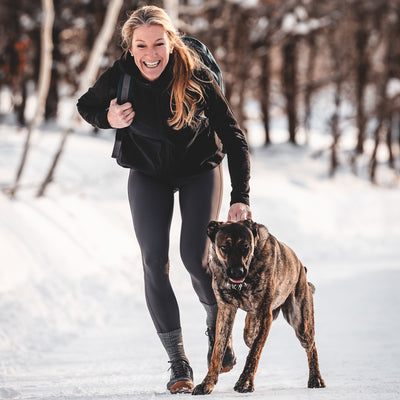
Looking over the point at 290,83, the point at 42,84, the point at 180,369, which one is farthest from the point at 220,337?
the point at 290,83

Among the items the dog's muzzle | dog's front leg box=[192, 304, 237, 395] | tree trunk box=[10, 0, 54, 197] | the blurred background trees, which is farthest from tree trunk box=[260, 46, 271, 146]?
the dog's muzzle

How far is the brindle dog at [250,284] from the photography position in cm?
322

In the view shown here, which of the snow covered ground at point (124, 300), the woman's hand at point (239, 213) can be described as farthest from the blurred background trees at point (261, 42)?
the woman's hand at point (239, 213)

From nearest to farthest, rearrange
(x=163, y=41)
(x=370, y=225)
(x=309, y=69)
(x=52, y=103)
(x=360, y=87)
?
(x=163, y=41) < (x=370, y=225) < (x=52, y=103) < (x=360, y=87) < (x=309, y=69)

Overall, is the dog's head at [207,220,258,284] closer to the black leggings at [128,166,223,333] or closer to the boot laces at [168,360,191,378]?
the black leggings at [128,166,223,333]

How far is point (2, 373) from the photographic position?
457cm

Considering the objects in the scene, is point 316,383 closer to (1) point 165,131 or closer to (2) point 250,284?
(2) point 250,284

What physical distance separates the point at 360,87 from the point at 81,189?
1709 cm

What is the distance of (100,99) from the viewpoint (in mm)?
3615

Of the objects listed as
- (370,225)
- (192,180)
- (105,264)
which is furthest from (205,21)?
(192,180)

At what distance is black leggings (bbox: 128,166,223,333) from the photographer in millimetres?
3695

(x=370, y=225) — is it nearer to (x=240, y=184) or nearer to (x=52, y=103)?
(x=240, y=184)

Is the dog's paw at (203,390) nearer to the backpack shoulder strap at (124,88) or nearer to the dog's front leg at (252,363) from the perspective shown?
the dog's front leg at (252,363)

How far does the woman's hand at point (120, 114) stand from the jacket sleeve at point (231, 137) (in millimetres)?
449
